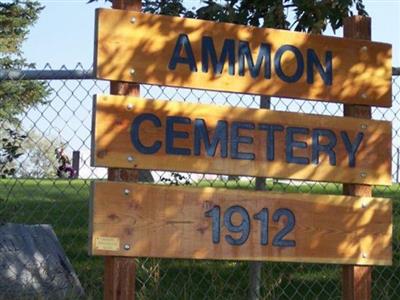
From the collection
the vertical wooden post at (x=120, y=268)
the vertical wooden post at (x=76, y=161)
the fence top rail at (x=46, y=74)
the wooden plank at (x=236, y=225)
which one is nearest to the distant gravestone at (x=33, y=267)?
the vertical wooden post at (x=76, y=161)

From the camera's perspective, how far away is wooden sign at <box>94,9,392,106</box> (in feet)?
13.7

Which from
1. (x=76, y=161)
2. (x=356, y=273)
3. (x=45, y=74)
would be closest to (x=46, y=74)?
(x=45, y=74)

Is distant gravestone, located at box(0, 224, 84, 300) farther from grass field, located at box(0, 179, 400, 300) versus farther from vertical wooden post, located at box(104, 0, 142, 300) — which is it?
vertical wooden post, located at box(104, 0, 142, 300)

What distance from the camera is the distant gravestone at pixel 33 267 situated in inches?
204

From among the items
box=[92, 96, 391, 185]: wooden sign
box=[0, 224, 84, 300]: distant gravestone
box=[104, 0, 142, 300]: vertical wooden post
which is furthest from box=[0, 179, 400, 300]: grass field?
box=[92, 96, 391, 185]: wooden sign

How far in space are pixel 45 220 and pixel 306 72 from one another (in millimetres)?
4709

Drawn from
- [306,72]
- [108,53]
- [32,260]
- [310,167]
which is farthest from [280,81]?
[32,260]

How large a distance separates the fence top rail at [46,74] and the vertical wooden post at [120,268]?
46 cm

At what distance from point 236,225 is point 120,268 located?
61 cm

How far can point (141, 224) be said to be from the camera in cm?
414

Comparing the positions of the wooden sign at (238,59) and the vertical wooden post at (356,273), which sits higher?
the wooden sign at (238,59)

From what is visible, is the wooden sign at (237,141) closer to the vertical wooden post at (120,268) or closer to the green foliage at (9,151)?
the vertical wooden post at (120,268)

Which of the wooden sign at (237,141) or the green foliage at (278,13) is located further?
the green foliage at (278,13)

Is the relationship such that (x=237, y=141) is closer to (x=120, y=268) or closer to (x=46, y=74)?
(x=120, y=268)
